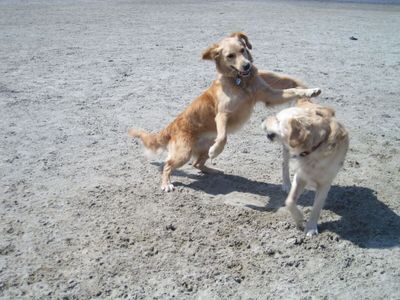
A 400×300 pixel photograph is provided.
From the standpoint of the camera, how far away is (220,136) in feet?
15.4

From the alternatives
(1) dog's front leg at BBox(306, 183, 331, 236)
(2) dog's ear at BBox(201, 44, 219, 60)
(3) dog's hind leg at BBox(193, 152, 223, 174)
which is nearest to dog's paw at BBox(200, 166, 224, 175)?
(3) dog's hind leg at BBox(193, 152, 223, 174)

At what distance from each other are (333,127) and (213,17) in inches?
521

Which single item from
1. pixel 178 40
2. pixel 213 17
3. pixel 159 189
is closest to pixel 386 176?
pixel 159 189

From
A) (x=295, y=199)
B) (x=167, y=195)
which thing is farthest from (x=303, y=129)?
(x=167, y=195)

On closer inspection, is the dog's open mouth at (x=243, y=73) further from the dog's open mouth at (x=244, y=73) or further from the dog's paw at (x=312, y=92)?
the dog's paw at (x=312, y=92)

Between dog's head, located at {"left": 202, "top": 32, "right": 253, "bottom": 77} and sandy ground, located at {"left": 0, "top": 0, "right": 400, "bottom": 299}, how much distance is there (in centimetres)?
118

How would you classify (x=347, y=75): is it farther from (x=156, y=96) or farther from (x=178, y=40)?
(x=178, y=40)

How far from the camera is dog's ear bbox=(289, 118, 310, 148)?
365 centimetres

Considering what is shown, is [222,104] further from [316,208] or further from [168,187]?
[316,208]

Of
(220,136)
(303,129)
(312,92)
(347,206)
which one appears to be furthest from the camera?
(220,136)

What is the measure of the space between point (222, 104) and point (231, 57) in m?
0.52

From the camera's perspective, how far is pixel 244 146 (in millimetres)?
5816

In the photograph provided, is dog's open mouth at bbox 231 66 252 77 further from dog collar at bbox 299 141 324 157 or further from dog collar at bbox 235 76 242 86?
dog collar at bbox 299 141 324 157

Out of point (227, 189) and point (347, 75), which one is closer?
point (227, 189)
